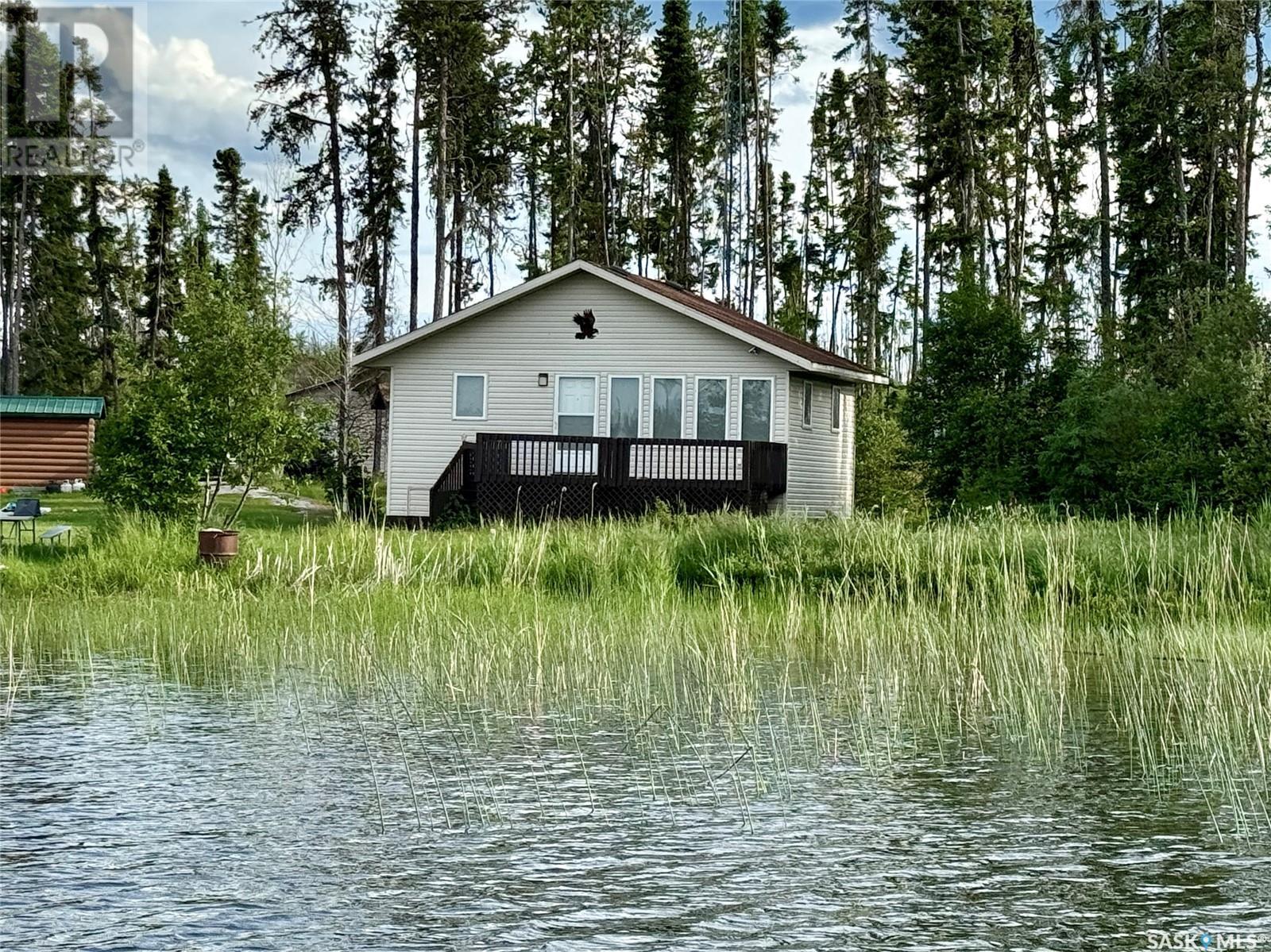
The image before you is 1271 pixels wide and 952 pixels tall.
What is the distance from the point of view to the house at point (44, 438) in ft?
137

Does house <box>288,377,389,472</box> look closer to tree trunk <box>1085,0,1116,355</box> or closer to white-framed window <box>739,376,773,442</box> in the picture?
white-framed window <box>739,376,773,442</box>

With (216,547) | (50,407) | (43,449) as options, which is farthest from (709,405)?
(43,449)

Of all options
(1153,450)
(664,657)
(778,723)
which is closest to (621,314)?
(1153,450)

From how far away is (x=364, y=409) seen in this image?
50938mm

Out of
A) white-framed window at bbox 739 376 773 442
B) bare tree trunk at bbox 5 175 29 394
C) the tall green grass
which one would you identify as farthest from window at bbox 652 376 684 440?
bare tree trunk at bbox 5 175 29 394

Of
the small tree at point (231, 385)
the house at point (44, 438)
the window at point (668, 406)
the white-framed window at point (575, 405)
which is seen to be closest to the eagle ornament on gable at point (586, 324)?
the white-framed window at point (575, 405)

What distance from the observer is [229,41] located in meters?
42.6

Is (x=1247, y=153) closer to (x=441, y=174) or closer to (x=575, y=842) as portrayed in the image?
(x=441, y=174)

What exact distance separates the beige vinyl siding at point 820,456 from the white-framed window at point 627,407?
3108 mm

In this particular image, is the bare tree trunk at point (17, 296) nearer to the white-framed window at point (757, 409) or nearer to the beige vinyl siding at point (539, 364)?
the beige vinyl siding at point (539, 364)

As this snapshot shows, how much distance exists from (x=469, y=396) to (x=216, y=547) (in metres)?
12.8

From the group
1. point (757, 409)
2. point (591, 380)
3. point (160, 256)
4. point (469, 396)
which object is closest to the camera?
point (757, 409)

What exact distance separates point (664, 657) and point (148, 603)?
6966 mm

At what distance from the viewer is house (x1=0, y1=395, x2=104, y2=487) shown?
41.9m
